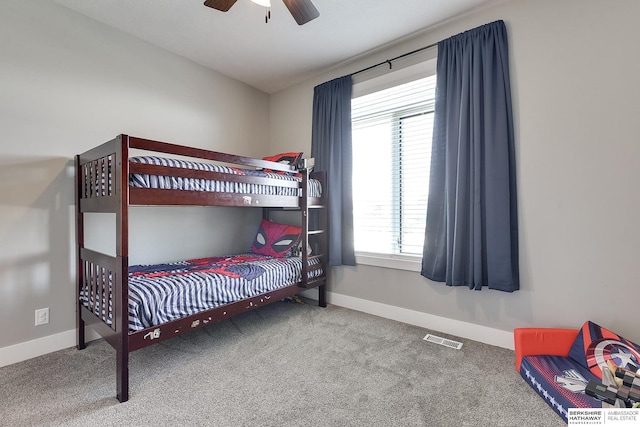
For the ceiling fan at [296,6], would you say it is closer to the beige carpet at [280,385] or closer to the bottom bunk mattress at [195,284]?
the bottom bunk mattress at [195,284]

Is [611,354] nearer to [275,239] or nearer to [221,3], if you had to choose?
[275,239]

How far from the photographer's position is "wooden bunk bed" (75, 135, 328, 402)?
5.15 ft

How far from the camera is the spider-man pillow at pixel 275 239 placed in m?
3.00

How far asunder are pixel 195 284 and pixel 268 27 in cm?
212

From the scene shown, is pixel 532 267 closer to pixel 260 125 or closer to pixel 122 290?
pixel 122 290

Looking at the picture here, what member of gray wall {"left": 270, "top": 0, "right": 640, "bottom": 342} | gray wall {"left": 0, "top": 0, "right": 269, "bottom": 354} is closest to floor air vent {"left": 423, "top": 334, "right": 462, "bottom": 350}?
gray wall {"left": 270, "top": 0, "right": 640, "bottom": 342}

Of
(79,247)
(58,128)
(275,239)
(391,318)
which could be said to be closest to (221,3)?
(58,128)

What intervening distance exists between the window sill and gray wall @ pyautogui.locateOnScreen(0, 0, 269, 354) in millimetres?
1847

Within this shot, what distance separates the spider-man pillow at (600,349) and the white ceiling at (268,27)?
2.35 m

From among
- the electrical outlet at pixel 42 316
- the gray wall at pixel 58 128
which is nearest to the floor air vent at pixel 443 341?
the gray wall at pixel 58 128

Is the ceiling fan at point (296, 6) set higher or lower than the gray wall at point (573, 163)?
higher

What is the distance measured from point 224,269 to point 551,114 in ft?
8.62

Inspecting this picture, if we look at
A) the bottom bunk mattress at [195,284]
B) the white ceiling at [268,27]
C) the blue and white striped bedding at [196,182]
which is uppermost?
the white ceiling at [268,27]
